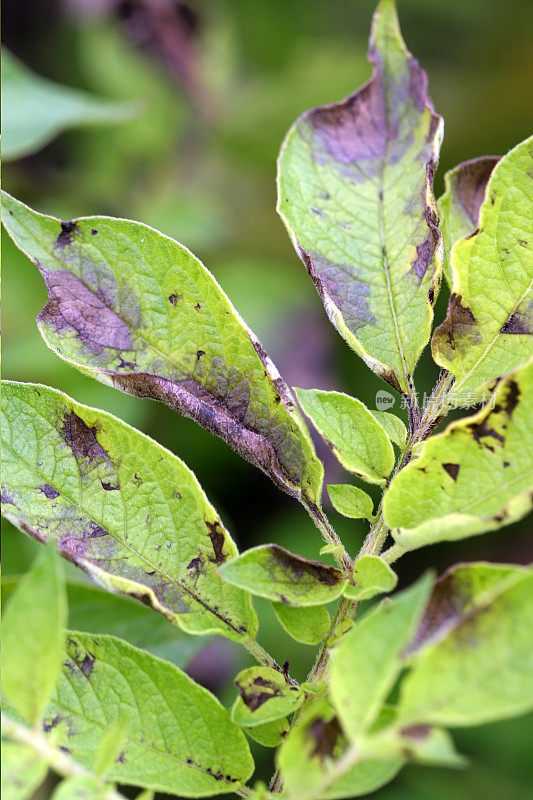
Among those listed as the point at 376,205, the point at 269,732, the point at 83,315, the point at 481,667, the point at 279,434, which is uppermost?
the point at 376,205

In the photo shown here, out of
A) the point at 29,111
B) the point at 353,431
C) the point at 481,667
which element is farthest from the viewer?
the point at 29,111

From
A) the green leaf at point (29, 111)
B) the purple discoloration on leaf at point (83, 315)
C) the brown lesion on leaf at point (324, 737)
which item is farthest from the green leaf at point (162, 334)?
the green leaf at point (29, 111)

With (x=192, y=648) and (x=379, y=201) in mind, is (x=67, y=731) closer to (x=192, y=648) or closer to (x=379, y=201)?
(x=192, y=648)

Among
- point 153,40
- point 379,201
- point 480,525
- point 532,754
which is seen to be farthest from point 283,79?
point 480,525

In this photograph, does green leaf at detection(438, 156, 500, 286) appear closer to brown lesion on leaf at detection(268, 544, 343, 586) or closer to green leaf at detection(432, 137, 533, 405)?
green leaf at detection(432, 137, 533, 405)

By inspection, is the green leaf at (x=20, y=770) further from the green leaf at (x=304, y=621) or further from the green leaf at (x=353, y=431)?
the green leaf at (x=353, y=431)

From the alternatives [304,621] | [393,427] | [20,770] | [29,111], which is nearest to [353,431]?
[393,427]

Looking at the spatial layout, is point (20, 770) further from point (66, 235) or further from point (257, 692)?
point (66, 235)
